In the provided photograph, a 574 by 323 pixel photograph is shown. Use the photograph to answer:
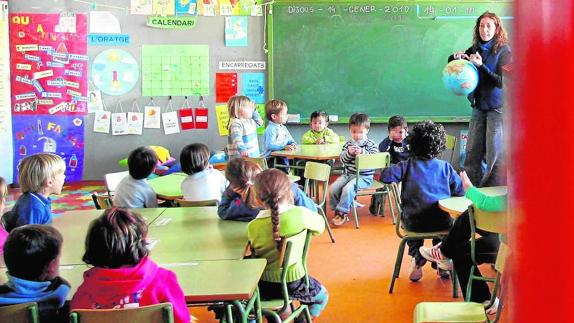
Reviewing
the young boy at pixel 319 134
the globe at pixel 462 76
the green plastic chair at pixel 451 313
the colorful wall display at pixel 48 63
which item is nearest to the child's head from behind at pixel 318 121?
the young boy at pixel 319 134

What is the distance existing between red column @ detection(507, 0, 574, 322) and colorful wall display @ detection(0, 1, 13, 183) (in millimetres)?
7220

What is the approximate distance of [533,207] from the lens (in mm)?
363

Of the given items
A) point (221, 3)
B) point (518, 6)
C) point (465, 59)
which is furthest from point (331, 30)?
point (518, 6)

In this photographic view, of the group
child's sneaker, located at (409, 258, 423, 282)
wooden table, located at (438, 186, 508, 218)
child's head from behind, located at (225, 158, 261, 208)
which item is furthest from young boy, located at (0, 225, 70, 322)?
child's sneaker, located at (409, 258, 423, 282)

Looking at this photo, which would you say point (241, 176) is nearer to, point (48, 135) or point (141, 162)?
point (141, 162)

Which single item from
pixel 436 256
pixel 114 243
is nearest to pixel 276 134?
pixel 436 256

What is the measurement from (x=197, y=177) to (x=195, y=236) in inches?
41.1

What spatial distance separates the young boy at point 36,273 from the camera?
1.92 meters

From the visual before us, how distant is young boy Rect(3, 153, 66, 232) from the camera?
2973 mm

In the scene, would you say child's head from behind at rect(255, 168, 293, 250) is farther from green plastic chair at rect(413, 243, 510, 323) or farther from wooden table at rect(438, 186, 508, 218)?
wooden table at rect(438, 186, 508, 218)

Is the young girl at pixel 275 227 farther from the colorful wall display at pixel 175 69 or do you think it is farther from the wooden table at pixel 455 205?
the colorful wall display at pixel 175 69

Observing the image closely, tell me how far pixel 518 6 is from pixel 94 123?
730 centimetres

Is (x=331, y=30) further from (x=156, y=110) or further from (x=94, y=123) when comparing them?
(x=94, y=123)

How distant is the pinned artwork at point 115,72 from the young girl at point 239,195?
4.40m
